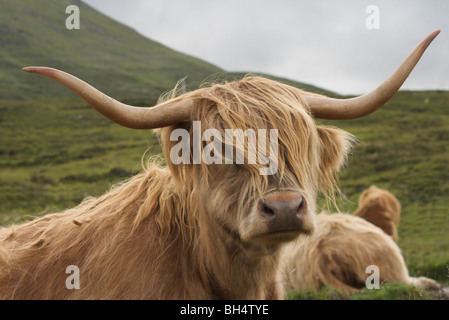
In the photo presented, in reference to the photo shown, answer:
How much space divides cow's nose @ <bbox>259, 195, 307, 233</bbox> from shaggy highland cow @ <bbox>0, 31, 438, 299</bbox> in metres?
0.08

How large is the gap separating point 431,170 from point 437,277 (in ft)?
65.6

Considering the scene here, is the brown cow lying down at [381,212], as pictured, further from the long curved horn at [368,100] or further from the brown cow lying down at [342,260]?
the long curved horn at [368,100]

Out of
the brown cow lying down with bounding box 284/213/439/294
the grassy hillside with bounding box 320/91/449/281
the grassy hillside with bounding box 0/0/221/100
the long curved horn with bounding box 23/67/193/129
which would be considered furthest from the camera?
the grassy hillside with bounding box 0/0/221/100

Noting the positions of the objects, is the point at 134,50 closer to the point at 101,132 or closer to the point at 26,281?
the point at 101,132

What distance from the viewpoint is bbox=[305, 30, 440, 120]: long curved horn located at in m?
3.32

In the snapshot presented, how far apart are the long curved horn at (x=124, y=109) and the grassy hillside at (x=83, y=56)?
3854 inches

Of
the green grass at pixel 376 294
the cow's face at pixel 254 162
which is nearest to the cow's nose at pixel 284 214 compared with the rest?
the cow's face at pixel 254 162

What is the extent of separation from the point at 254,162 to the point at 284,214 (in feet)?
1.36

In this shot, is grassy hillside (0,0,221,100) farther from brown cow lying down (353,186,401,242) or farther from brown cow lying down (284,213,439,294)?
brown cow lying down (284,213,439,294)

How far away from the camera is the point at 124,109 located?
10.6 feet

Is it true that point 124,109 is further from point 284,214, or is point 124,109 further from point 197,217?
point 284,214

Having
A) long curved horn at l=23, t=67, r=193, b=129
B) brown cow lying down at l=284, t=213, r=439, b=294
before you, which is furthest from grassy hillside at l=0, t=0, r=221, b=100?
long curved horn at l=23, t=67, r=193, b=129

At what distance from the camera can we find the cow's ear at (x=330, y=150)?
3.80m

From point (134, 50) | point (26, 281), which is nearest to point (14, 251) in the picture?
point (26, 281)
